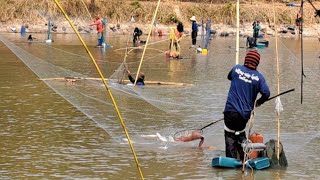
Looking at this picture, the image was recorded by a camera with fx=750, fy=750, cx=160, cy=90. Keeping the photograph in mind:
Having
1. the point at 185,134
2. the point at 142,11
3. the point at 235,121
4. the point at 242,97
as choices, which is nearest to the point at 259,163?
the point at 235,121

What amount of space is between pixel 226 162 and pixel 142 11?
39.8m

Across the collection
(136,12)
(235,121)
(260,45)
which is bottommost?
(260,45)

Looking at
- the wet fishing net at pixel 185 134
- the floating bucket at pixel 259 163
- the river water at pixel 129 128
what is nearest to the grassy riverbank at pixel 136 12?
the river water at pixel 129 128

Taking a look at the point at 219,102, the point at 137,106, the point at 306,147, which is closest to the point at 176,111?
the point at 137,106

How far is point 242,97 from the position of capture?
860cm

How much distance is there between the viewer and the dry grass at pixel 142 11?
141ft

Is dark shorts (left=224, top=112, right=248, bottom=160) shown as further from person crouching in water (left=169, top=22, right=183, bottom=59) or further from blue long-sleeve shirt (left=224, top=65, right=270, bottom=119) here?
person crouching in water (left=169, top=22, right=183, bottom=59)

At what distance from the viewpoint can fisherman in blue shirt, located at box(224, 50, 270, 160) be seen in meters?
8.58

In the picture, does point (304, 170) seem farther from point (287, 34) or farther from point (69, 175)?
point (287, 34)

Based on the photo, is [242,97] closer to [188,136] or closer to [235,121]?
[235,121]

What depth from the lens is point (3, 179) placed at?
7.87 metres

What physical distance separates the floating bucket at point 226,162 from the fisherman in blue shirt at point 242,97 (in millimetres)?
184

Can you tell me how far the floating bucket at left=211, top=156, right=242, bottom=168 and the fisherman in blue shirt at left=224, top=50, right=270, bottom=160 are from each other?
18 cm

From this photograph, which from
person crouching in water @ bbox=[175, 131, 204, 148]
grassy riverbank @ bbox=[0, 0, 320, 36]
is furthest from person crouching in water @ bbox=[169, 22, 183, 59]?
person crouching in water @ bbox=[175, 131, 204, 148]
